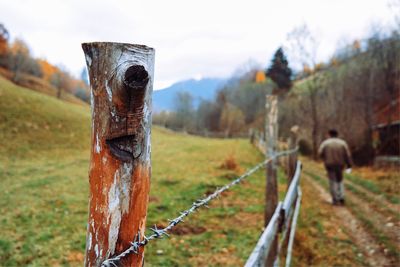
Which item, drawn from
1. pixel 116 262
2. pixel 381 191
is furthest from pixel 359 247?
pixel 116 262

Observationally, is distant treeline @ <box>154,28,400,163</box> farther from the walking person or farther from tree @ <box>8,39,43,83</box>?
tree @ <box>8,39,43,83</box>

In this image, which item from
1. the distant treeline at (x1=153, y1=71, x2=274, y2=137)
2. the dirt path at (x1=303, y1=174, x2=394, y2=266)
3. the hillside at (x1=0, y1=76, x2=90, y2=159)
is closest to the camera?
the dirt path at (x1=303, y1=174, x2=394, y2=266)

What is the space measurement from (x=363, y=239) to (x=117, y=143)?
20.8 ft

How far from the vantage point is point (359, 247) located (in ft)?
18.8

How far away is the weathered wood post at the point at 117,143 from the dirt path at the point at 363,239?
204 inches

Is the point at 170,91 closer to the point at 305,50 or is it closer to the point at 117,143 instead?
the point at 117,143

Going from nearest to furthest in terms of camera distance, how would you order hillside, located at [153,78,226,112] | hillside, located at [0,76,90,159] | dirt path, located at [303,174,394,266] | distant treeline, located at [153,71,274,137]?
hillside, located at [153,78,226,112], dirt path, located at [303,174,394,266], hillside, located at [0,76,90,159], distant treeline, located at [153,71,274,137]

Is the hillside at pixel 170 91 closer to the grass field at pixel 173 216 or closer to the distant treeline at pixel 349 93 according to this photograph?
the grass field at pixel 173 216

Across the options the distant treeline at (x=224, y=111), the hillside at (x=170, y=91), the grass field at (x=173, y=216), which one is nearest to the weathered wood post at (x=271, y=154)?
the grass field at (x=173, y=216)

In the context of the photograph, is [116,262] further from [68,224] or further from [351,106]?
[351,106]

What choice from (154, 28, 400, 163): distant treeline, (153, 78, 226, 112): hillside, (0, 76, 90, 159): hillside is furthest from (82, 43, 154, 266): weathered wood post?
(154, 28, 400, 163): distant treeline

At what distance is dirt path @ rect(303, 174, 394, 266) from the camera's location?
517 centimetres

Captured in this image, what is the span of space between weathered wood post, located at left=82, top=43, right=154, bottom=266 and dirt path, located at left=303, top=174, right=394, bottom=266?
518cm

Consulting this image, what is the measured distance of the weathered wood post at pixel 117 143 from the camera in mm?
1059
